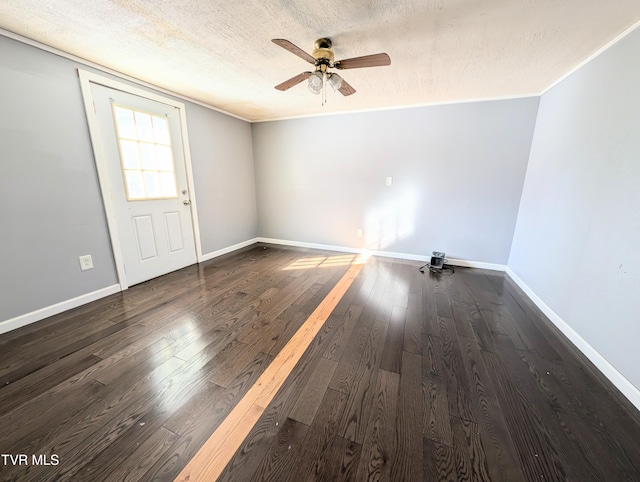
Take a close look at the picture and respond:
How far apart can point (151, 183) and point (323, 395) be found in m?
2.99

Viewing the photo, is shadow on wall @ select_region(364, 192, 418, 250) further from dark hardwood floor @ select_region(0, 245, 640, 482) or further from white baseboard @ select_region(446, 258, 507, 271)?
dark hardwood floor @ select_region(0, 245, 640, 482)

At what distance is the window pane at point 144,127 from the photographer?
273 centimetres

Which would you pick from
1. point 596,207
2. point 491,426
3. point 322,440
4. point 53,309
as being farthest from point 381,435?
point 53,309

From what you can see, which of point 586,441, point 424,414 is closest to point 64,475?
point 424,414

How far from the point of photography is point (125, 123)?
8.51ft

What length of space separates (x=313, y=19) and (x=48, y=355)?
9.75ft

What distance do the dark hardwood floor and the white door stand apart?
2.17 ft

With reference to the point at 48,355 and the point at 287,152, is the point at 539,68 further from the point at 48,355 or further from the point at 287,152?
the point at 48,355

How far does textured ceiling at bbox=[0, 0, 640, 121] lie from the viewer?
1.50 meters

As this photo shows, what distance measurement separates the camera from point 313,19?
1.61 m

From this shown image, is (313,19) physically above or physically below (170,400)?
above

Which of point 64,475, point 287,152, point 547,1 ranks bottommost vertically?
point 64,475

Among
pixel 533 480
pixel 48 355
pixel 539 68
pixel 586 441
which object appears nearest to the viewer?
pixel 533 480

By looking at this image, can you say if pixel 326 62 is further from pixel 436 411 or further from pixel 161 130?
pixel 436 411
